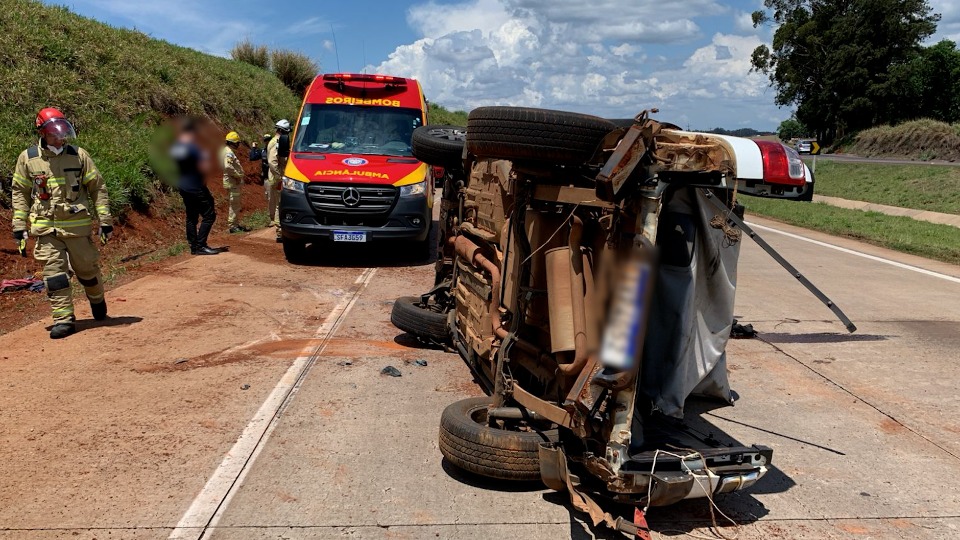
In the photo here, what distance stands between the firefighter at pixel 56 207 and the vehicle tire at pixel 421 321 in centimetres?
322

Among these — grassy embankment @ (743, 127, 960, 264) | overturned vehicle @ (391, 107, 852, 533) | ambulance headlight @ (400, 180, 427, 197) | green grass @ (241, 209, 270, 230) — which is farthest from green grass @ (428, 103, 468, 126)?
overturned vehicle @ (391, 107, 852, 533)

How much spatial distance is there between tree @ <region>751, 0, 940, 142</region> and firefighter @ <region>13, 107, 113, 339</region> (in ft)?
224

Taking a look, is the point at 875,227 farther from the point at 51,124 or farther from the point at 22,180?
the point at 22,180

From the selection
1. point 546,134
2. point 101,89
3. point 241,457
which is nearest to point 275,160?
point 101,89

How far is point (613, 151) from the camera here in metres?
3.79

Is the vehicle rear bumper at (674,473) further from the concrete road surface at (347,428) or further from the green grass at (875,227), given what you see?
the green grass at (875,227)

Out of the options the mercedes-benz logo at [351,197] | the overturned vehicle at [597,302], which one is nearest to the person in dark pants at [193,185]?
the mercedes-benz logo at [351,197]

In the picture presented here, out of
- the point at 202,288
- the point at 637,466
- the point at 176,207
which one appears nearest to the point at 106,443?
the point at 637,466

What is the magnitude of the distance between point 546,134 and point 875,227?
17.7 metres

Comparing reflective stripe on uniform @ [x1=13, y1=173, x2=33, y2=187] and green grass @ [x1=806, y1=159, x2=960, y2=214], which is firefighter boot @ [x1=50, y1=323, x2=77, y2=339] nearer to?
reflective stripe on uniform @ [x1=13, y1=173, x2=33, y2=187]

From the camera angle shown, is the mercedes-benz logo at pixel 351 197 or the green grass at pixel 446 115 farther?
the green grass at pixel 446 115

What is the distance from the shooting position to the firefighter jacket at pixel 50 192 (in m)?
7.59

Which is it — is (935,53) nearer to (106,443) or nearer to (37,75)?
(37,75)

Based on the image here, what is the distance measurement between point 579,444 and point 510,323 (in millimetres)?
843
